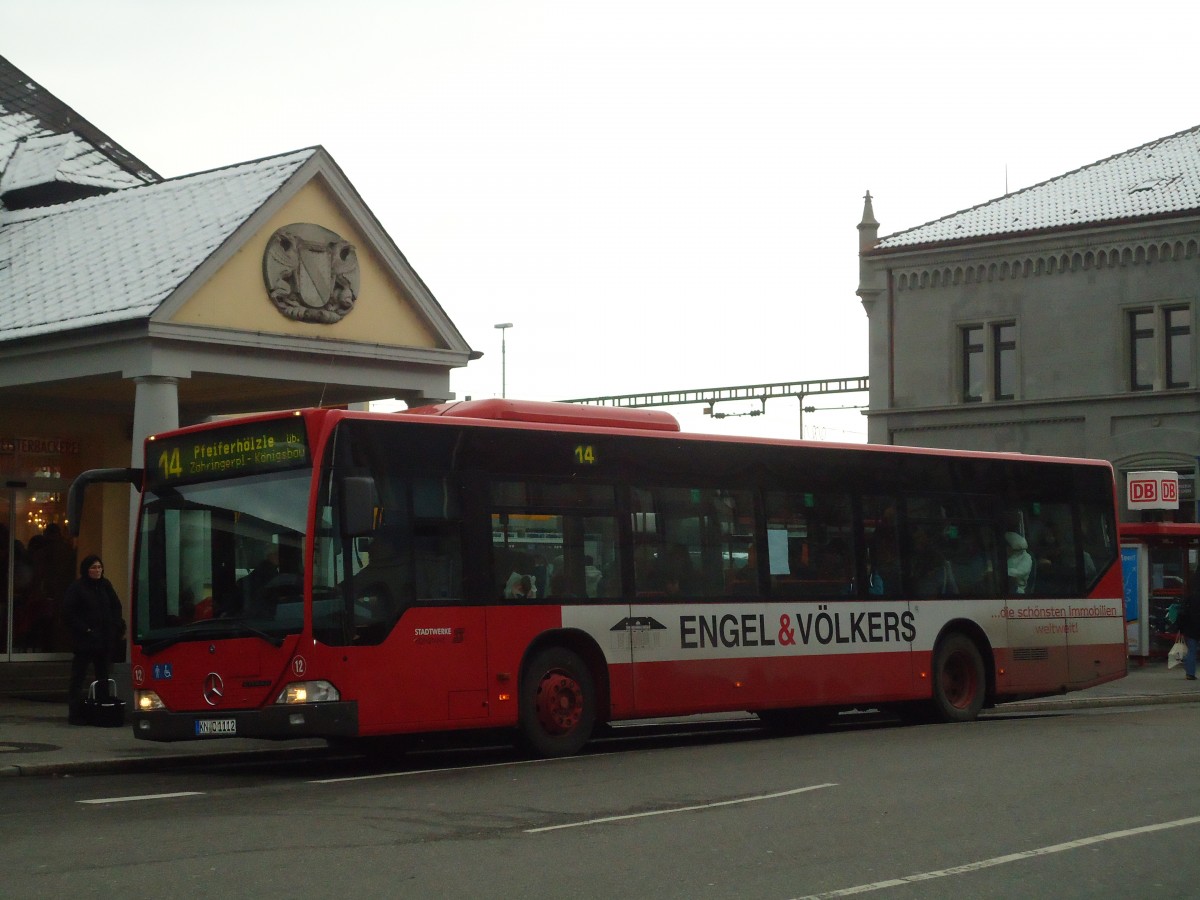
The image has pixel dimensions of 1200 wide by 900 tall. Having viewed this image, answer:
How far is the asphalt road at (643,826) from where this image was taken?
8.19 meters

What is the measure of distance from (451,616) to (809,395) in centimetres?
5452

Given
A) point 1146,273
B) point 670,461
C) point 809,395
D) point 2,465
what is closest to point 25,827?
point 670,461

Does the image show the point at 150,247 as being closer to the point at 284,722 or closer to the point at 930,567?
the point at 284,722

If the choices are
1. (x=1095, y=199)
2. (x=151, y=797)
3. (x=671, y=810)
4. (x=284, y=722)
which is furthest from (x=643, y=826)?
(x=1095, y=199)

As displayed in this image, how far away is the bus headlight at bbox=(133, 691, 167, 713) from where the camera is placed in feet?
46.2

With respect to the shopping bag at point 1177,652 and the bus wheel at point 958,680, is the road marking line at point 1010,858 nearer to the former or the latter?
the bus wheel at point 958,680

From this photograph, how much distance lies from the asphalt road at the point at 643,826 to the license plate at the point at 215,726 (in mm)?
397

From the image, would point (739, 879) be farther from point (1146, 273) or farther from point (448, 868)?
point (1146, 273)

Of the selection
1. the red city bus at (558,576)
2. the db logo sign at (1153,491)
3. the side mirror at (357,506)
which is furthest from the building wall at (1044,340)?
the side mirror at (357,506)

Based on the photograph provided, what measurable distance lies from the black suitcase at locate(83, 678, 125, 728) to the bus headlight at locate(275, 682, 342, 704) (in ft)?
16.5

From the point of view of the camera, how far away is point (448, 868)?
8.62 m

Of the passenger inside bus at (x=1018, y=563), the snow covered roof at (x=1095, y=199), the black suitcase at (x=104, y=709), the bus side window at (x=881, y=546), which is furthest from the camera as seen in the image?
the snow covered roof at (x=1095, y=199)

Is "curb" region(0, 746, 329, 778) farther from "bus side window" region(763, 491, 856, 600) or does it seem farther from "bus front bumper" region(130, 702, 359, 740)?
"bus side window" region(763, 491, 856, 600)

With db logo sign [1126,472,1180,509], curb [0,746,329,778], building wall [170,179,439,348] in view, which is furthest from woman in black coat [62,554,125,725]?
db logo sign [1126,472,1180,509]
